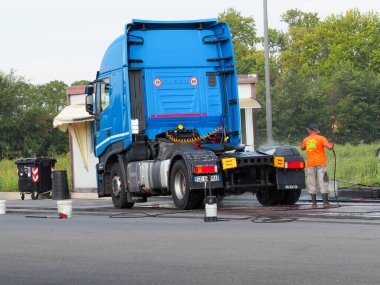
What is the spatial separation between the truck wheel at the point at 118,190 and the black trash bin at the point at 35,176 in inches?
414

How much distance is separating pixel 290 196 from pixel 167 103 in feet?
11.1

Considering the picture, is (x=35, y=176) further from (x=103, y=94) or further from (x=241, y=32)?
(x=241, y=32)

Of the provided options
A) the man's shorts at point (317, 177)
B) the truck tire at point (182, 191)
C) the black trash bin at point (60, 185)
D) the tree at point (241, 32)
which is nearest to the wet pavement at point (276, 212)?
the truck tire at point (182, 191)

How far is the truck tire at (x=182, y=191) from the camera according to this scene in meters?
20.3

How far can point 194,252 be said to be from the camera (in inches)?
476

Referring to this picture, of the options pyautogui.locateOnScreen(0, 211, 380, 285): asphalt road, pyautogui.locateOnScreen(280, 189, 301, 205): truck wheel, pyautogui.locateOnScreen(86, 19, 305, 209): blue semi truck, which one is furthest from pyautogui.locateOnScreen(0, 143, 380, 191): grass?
pyautogui.locateOnScreen(0, 211, 380, 285): asphalt road

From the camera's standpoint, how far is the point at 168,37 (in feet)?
74.4

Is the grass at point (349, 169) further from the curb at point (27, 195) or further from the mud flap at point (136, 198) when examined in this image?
the mud flap at point (136, 198)

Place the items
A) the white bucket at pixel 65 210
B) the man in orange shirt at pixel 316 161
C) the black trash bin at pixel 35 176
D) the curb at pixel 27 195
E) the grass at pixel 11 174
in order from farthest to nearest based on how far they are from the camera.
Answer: the grass at pixel 11 174 → the black trash bin at pixel 35 176 → the curb at pixel 27 195 → the man in orange shirt at pixel 316 161 → the white bucket at pixel 65 210

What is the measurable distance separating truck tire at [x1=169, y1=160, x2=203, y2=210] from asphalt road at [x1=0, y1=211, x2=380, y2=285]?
8.11 ft

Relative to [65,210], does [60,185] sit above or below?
above

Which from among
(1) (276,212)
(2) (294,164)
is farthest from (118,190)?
(1) (276,212)

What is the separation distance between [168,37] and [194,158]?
12.1 feet

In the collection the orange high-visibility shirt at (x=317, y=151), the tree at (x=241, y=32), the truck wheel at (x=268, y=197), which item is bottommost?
the truck wheel at (x=268, y=197)
